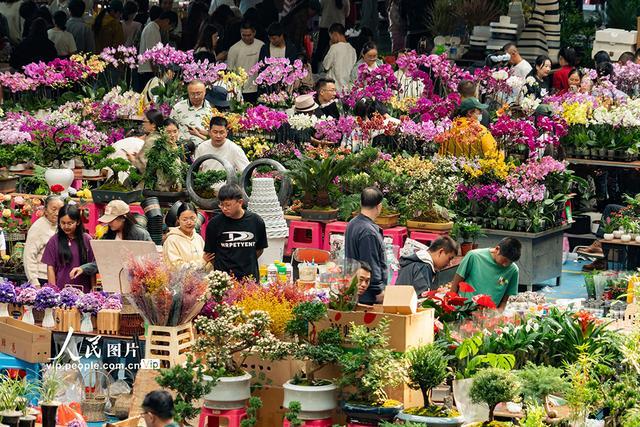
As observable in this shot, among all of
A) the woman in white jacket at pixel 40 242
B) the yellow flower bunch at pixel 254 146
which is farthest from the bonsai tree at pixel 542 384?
the yellow flower bunch at pixel 254 146

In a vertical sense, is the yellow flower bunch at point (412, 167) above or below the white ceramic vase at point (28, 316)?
above

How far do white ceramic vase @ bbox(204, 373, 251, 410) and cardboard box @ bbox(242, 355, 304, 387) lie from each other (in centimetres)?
22

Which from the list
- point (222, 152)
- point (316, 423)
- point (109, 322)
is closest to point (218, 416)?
point (316, 423)

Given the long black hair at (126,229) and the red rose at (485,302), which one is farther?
the long black hair at (126,229)

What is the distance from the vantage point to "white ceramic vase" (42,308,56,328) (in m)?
11.0

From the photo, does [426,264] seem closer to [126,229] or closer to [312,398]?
[126,229]

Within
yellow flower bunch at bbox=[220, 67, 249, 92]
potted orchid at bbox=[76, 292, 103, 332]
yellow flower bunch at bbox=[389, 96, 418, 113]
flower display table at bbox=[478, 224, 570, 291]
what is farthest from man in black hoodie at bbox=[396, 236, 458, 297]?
yellow flower bunch at bbox=[220, 67, 249, 92]

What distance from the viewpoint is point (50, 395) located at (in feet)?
30.6

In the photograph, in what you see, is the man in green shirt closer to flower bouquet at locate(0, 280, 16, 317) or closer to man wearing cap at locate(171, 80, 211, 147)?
flower bouquet at locate(0, 280, 16, 317)

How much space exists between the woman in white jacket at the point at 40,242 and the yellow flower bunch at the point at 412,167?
3392 mm

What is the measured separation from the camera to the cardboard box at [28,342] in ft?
35.1

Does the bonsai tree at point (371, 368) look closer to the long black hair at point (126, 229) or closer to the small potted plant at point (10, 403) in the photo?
the small potted plant at point (10, 403)

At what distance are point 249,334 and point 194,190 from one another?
5.28 metres

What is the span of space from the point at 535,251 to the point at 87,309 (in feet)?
17.0
